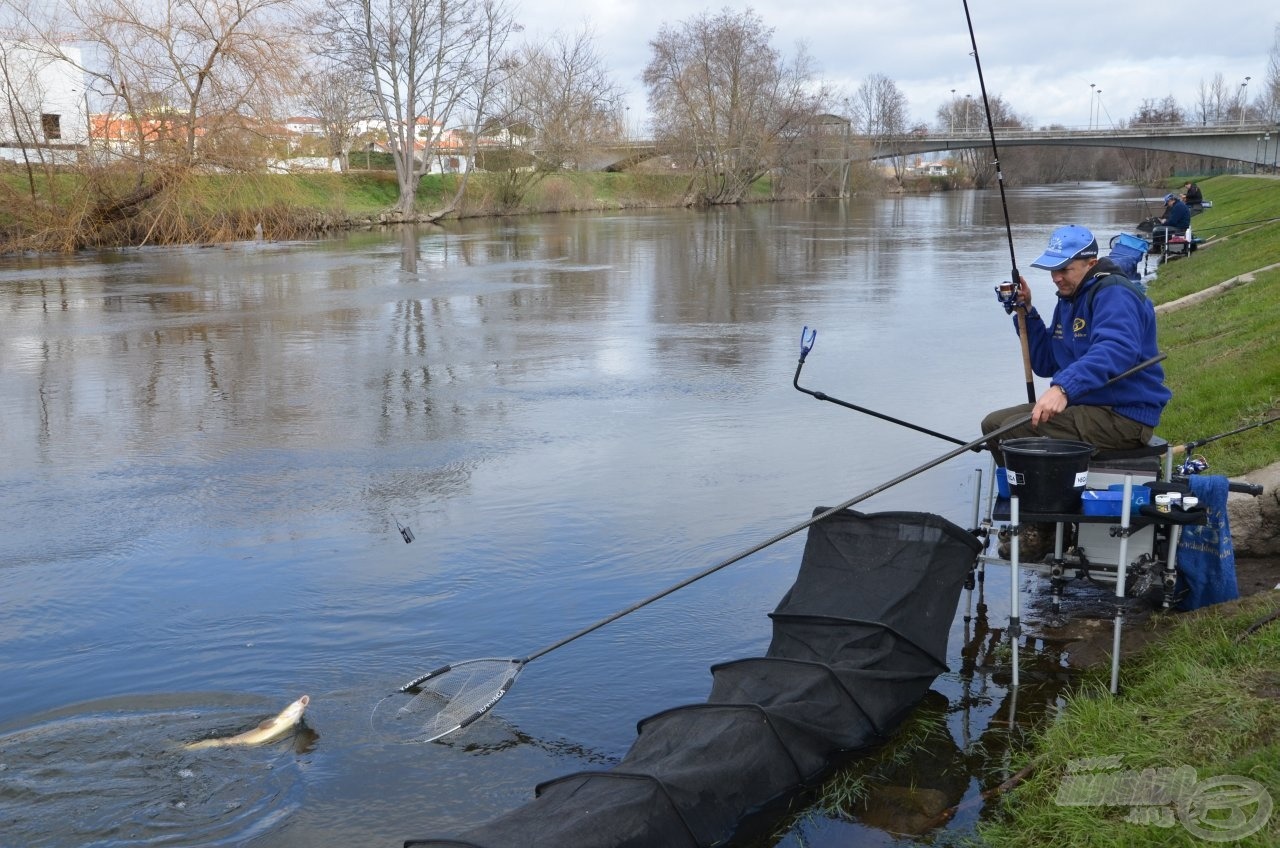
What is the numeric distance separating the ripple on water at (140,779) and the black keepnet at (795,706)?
53.1 inches

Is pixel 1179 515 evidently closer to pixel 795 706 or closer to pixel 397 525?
pixel 795 706

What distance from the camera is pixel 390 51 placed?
5162cm

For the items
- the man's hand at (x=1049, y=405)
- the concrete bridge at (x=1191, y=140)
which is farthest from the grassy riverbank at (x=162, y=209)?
the concrete bridge at (x=1191, y=140)

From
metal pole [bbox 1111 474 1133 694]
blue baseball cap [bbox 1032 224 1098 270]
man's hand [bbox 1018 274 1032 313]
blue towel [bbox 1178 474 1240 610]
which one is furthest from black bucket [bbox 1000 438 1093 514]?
man's hand [bbox 1018 274 1032 313]

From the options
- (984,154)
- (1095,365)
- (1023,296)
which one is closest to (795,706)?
(1095,365)

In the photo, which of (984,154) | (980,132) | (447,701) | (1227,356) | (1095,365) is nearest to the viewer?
(447,701)

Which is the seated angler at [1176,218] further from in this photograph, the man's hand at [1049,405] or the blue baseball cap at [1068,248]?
the man's hand at [1049,405]

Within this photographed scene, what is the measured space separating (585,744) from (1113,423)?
2.89 meters

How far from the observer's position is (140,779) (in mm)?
4762

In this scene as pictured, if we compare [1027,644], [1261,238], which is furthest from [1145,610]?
[1261,238]

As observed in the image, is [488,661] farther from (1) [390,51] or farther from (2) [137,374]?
(1) [390,51]

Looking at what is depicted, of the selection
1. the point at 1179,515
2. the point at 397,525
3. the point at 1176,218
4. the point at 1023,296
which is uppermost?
the point at 1176,218

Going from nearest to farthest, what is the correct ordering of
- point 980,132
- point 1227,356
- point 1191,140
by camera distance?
point 1227,356
point 1191,140
point 980,132

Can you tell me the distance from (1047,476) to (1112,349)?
0.85 metres
